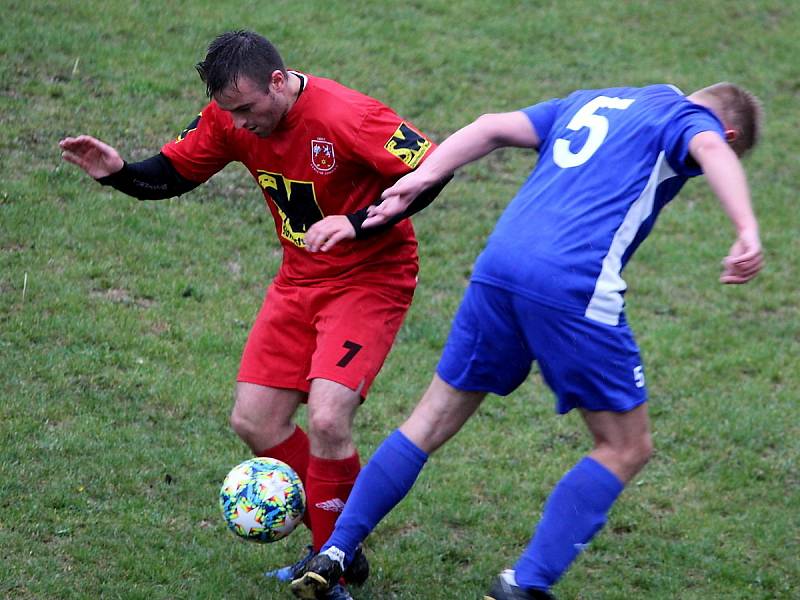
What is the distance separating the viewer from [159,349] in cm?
684

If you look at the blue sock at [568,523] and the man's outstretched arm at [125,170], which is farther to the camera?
the man's outstretched arm at [125,170]

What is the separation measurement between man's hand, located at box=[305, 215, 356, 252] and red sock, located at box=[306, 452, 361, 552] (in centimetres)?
91

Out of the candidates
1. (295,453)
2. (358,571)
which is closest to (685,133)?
(295,453)

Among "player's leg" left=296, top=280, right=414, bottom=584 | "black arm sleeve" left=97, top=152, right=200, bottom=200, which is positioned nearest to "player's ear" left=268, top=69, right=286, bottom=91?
"black arm sleeve" left=97, top=152, right=200, bottom=200

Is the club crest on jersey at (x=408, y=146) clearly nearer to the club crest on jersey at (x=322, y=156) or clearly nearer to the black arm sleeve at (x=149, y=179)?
the club crest on jersey at (x=322, y=156)

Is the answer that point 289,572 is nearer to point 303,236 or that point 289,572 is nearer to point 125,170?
point 303,236

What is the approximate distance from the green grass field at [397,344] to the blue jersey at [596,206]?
177 cm

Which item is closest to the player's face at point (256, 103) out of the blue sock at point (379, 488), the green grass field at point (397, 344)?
the blue sock at point (379, 488)

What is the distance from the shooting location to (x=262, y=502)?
14.7 ft

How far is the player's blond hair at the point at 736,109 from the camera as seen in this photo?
161 inches

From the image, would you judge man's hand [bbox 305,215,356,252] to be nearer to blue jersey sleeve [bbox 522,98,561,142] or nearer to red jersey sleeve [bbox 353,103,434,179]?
red jersey sleeve [bbox 353,103,434,179]

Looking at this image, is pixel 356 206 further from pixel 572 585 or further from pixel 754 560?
pixel 754 560

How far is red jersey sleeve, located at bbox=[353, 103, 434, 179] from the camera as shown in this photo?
4637 millimetres

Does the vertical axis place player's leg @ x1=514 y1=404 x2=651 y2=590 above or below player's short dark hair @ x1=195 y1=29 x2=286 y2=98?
below
